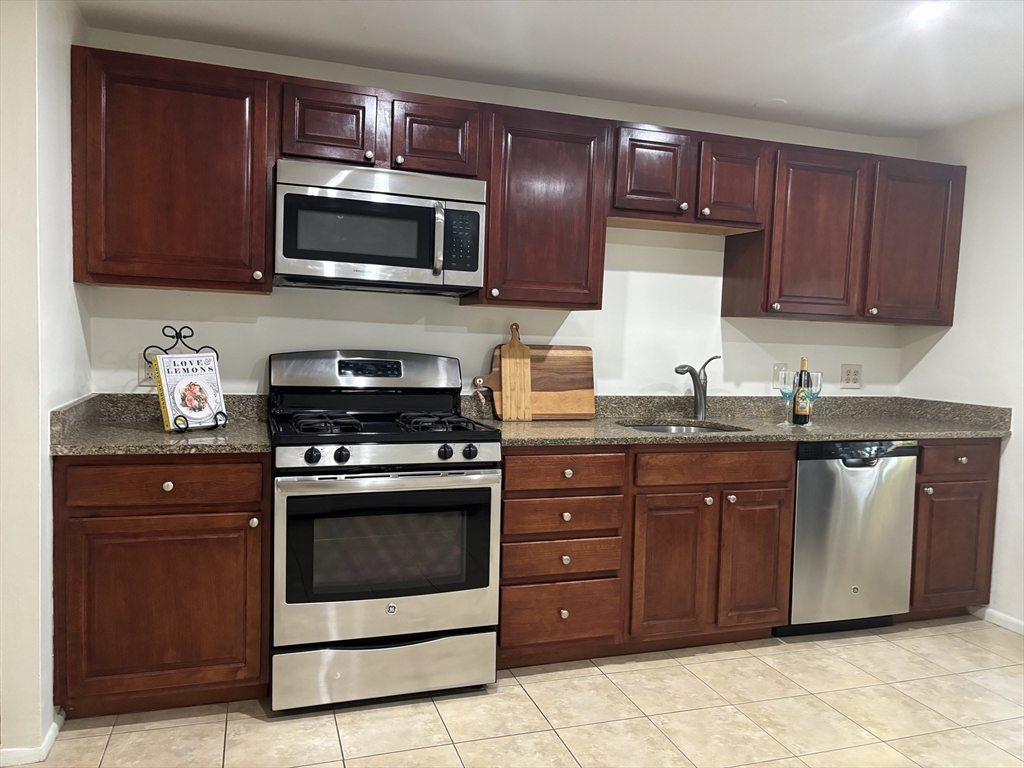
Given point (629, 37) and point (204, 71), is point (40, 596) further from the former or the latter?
point (629, 37)

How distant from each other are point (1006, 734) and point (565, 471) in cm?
171

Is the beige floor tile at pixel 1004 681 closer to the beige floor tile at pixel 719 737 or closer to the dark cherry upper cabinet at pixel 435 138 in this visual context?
the beige floor tile at pixel 719 737

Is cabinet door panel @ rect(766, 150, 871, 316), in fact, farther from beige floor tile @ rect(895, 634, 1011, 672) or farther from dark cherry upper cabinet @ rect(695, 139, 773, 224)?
beige floor tile @ rect(895, 634, 1011, 672)

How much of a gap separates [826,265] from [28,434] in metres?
3.21

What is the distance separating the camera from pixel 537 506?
2.81m

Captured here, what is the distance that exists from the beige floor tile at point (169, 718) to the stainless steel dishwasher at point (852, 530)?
7.53ft

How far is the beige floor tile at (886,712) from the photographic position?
2555mm

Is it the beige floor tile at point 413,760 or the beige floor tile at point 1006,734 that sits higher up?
the beige floor tile at point 1006,734

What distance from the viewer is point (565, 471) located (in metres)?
2.83

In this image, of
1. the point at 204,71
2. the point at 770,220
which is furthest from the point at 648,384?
the point at 204,71

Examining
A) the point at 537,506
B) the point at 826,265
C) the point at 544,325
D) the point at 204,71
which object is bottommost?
the point at 537,506

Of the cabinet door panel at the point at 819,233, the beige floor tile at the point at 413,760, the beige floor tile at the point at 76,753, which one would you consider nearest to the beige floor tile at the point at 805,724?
the beige floor tile at the point at 413,760

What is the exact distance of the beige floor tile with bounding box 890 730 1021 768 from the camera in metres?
2.36

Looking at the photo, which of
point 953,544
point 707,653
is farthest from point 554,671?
point 953,544
